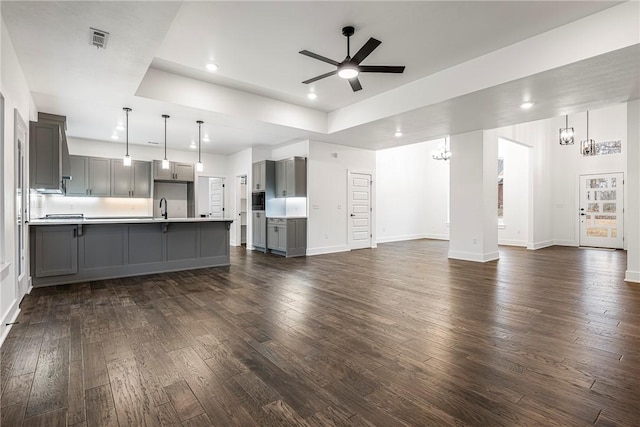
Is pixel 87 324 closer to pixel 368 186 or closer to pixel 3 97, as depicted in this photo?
pixel 3 97

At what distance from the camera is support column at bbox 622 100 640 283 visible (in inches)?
184

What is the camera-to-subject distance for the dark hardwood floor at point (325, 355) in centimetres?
176

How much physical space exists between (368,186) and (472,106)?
4.15 m

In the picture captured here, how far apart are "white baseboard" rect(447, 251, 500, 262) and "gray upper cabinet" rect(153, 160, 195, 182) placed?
7.18 m

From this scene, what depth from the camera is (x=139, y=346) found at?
261 cm

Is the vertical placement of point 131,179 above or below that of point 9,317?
above

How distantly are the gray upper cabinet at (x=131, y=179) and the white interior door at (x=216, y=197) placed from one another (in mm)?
2193

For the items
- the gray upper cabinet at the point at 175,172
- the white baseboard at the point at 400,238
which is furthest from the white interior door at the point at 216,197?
the white baseboard at the point at 400,238

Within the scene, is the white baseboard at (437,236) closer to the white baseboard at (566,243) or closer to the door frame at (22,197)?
the white baseboard at (566,243)

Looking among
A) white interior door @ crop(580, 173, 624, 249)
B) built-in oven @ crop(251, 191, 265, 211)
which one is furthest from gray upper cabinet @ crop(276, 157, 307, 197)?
white interior door @ crop(580, 173, 624, 249)

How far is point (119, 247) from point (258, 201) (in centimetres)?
387

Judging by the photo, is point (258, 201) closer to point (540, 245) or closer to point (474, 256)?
point (474, 256)

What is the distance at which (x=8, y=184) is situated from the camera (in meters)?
3.14

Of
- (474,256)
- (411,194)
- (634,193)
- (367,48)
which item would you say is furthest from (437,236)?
(367,48)
